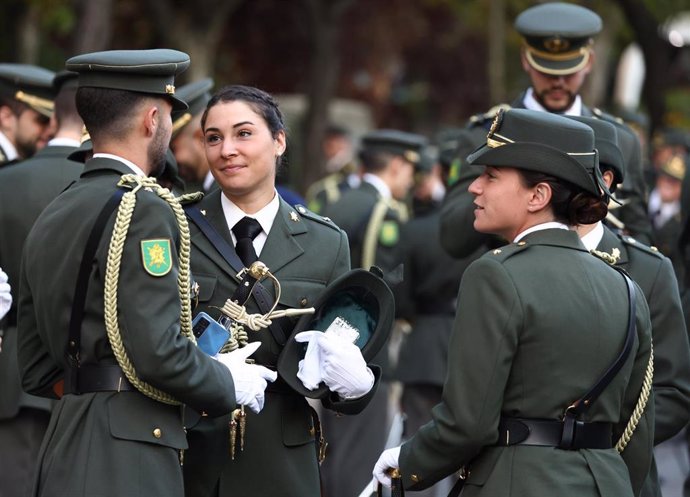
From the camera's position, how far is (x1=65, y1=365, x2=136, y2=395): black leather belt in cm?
493

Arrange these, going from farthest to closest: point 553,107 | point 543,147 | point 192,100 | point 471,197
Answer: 1. point 192,100
2. point 553,107
3. point 471,197
4. point 543,147

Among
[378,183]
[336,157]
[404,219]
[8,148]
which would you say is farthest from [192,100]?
[336,157]

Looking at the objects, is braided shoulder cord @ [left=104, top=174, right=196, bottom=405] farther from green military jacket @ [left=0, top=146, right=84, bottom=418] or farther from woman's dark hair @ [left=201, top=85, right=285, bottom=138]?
green military jacket @ [left=0, top=146, right=84, bottom=418]

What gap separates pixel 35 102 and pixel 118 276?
3.53 metres

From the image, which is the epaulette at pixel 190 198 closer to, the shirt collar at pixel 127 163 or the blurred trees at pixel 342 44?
the shirt collar at pixel 127 163

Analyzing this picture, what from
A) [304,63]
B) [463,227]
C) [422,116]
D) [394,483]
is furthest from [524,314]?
[422,116]

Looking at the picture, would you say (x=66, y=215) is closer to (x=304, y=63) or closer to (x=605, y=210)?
(x=605, y=210)

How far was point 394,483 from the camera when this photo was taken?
16.9 feet

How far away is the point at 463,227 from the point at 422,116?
33.6 metres

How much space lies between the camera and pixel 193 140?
8117 millimetres

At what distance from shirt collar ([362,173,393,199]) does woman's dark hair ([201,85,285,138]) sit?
19.3 feet

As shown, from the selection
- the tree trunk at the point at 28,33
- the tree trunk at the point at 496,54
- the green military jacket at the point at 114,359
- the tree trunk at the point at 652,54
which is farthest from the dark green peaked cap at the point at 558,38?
the tree trunk at the point at 652,54

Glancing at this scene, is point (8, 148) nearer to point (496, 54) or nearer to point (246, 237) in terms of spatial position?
point (246, 237)

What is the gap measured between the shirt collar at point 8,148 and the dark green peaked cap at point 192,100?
961 millimetres
